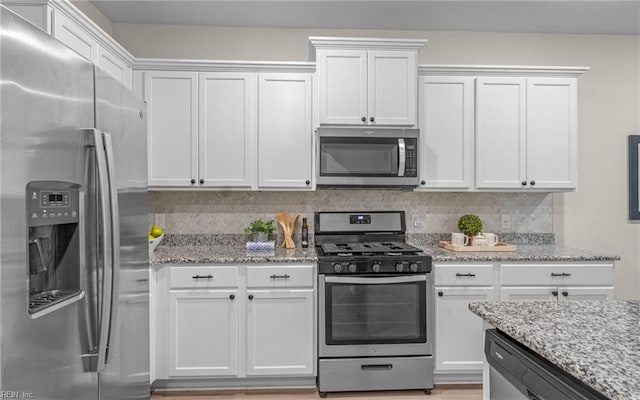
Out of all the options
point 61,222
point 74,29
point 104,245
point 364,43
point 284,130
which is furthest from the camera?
point 284,130

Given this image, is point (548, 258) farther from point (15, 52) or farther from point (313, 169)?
point (15, 52)

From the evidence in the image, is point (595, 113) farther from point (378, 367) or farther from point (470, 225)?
point (378, 367)

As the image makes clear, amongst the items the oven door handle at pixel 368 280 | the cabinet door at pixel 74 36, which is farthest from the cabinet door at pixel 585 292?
the cabinet door at pixel 74 36

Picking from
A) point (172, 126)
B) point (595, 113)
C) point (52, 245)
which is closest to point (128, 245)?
point (52, 245)

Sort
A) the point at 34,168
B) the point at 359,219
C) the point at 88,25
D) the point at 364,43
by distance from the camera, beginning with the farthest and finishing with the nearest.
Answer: the point at 359,219, the point at 364,43, the point at 88,25, the point at 34,168

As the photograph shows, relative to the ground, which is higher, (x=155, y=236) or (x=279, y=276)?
(x=155, y=236)

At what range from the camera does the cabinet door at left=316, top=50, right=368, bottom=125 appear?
9.79 ft

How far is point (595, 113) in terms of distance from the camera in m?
3.53

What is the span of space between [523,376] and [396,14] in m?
2.83

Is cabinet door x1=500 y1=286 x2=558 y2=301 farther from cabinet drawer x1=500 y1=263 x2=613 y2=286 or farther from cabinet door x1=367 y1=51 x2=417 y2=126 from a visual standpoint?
cabinet door x1=367 y1=51 x2=417 y2=126

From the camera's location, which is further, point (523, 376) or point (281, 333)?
point (281, 333)

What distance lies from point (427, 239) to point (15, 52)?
120 inches

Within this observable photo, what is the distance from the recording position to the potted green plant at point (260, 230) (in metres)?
3.15

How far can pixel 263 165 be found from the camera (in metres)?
3.07
